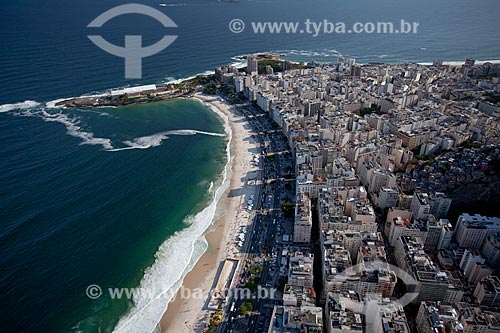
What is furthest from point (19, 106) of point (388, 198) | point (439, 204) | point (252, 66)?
point (439, 204)

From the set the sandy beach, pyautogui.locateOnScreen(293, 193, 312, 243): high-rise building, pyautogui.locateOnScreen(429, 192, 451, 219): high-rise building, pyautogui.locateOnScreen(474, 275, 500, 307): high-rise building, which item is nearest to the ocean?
the sandy beach

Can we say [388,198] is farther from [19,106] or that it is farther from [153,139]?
[19,106]

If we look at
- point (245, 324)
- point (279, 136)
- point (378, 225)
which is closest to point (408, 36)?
point (279, 136)

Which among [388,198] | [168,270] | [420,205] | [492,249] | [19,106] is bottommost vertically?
[168,270]

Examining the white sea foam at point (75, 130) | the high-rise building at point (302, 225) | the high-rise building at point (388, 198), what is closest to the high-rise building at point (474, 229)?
the high-rise building at point (388, 198)

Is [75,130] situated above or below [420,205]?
below

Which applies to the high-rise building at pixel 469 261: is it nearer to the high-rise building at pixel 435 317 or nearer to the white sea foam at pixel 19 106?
the high-rise building at pixel 435 317
